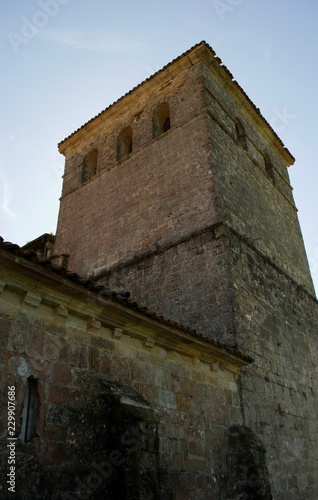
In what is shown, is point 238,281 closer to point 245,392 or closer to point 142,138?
point 245,392

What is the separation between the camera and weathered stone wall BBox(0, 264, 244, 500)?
3.85 m

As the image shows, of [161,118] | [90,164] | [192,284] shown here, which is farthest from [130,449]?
[90,164]

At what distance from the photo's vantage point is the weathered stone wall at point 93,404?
3854mm

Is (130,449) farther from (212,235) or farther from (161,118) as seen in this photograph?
(161,118)

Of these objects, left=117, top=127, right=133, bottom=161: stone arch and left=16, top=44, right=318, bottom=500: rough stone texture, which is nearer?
left=16, top=44, right=318, bottom=500: rough stone texture

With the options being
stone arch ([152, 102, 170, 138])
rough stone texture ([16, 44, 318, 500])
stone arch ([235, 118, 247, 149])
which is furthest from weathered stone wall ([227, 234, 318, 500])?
stone arch ([152, 102, 170, 138])

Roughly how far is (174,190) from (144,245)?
1494 millimetres

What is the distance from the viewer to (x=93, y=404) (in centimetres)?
444

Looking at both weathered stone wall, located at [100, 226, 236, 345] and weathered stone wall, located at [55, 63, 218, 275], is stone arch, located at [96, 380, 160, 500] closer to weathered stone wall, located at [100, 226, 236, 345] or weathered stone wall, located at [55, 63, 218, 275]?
weathered stone wall, located at [100, 226, 236, 345]

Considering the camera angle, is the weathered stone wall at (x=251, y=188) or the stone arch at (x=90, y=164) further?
the stone arch at (x=90, y=164)

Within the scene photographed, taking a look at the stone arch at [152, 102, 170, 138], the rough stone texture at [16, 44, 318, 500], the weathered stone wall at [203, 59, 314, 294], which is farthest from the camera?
the stone arch at [152, 102, 170, 138]

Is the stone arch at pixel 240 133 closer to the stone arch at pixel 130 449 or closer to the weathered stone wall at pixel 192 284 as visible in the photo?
the weathered stone wall at pixel 192 284

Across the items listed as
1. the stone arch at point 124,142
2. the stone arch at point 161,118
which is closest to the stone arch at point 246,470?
the stone arch at point 161,118

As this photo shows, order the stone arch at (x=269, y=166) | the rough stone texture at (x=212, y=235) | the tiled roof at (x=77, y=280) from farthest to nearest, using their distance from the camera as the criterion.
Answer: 1. the stone arch at (x=269, y=166)
2. the rough stone texture at (x=212, y=235)
3. the tiled roof at (x=77, y=280)
